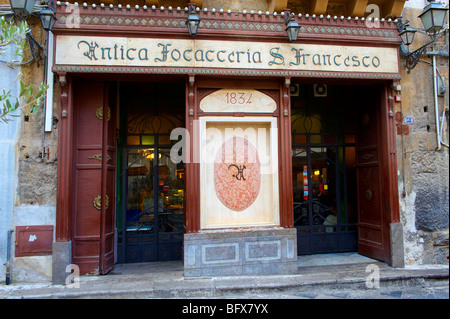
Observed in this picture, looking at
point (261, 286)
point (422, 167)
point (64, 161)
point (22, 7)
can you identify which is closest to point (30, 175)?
point (64, 161)

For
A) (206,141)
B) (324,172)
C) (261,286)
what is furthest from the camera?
(324,172)

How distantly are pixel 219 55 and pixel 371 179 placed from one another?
14.9 ft

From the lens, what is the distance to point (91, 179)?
20.9ft

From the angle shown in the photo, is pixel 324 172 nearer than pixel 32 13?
No

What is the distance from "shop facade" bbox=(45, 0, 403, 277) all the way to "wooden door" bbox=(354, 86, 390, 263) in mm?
40

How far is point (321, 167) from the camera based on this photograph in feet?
27.0

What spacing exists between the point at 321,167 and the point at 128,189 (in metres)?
4.92

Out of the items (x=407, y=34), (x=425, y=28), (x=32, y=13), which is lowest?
(x=407, y=34)

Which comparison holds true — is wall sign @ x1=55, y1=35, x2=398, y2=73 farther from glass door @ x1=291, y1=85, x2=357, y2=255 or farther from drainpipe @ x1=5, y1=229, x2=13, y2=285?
drainpipe @ x1=5, y1=229, x2=13, y2=285

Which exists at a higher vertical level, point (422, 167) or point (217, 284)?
point (422, 167)

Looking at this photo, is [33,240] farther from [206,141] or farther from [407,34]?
[407,34]

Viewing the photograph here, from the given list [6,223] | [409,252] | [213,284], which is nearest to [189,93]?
[213,284]

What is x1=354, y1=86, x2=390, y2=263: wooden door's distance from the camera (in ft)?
23.1

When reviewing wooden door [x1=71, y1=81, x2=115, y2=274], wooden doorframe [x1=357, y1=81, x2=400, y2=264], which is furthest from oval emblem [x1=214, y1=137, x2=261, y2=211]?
wooden doorframe [x1=357, y1=81, x2=400, y2=264]
